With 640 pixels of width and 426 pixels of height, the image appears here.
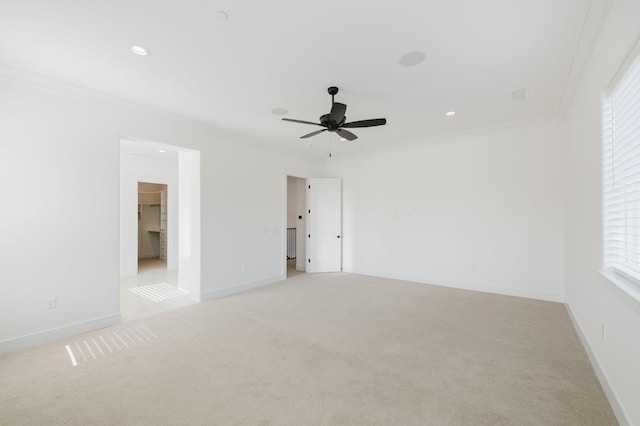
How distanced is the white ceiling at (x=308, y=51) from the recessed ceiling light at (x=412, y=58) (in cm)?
6

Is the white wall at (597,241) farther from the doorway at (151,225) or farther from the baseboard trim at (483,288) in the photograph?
the doorway at (151,225)

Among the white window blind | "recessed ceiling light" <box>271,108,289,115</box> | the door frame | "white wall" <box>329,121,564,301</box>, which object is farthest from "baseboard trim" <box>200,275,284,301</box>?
the white window blind

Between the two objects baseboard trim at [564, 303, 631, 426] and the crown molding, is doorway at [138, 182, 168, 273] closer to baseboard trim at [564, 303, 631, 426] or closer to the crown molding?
baseboard trim at [564, 303, 631, 426]

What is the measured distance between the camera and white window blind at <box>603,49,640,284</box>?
1.69 meters

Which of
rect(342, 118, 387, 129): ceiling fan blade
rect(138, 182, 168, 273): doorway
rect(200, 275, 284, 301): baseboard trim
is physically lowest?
rect(200, 275, 284, 301): baseboard trim

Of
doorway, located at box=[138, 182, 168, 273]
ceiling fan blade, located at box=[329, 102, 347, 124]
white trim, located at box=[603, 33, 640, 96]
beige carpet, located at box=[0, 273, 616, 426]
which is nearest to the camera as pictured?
white trim, located at box=[603, 33, 640, 96]

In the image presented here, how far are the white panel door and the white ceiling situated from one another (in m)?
2.76

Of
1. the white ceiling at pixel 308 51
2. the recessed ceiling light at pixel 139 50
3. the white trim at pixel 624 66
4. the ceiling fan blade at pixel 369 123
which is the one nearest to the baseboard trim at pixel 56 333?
the white ceiling at pixel 308 51

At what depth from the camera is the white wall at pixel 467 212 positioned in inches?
167

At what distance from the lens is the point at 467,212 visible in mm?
4938

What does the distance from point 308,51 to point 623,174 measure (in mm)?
2608

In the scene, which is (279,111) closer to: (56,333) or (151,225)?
(56,333)

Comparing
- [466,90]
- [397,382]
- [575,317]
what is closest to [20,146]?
[397,382]

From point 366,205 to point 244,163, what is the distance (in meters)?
2.87
